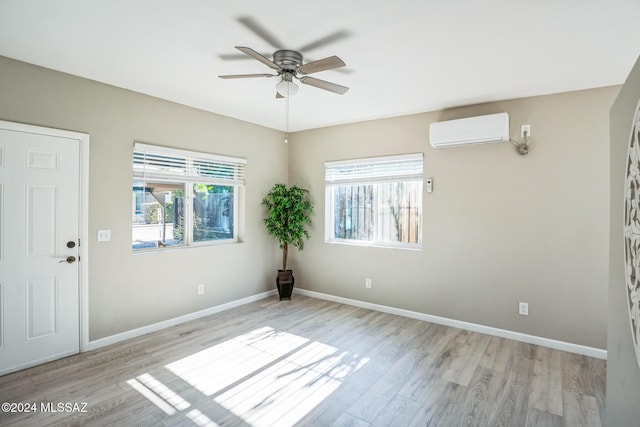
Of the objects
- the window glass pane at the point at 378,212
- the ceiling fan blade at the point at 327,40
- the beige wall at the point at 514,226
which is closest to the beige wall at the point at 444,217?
the beige wall at the point at 514,226

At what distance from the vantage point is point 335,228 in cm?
509

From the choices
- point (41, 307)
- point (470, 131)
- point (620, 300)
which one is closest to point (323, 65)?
point (470, 131)

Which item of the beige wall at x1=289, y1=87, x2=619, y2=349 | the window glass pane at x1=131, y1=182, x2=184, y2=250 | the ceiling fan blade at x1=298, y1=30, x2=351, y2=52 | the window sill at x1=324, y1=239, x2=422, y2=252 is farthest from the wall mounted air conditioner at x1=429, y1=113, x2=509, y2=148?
the window glass pane at x1=131, y1=182, x2=184, y2=250

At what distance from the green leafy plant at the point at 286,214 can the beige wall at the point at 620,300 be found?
3.66 meters

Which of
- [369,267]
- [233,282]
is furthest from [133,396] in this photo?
[369,267]

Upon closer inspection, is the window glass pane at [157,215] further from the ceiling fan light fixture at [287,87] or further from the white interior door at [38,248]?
the ceiling fan light fixture at [287,87]

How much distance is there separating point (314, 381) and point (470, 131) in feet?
9.63

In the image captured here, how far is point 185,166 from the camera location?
4.01m

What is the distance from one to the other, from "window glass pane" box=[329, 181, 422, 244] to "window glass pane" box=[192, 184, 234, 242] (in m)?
1.53

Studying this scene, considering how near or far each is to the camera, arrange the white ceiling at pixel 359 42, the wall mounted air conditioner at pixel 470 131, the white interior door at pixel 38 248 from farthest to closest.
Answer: the wall mounted air conditioner at pixel 470 131 < the white interior door at pixel 38 248 < the white ceiling at pixel 359 42

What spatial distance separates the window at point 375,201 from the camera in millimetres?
4297

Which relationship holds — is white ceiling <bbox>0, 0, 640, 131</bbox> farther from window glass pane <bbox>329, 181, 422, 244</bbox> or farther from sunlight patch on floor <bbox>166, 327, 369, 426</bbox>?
sunlight patch on floor <bbox>166, 327, 369, 426</bbox>

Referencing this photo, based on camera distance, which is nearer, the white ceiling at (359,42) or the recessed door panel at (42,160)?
the white ceiling at (359,42)

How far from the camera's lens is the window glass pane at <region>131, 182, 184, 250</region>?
3615 millimetres
